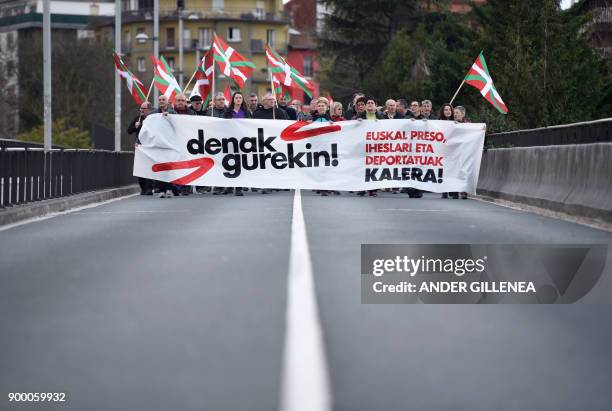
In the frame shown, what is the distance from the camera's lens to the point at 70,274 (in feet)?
34.9

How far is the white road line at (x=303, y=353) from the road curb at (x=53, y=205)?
7817 mm

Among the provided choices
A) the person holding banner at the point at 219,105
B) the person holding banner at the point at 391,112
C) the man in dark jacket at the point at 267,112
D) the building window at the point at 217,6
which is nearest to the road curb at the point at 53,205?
the person holding banner at the point at 219,105

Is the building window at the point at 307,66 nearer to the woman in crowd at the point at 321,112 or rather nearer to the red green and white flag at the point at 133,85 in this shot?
the red green and white flag at the point at 133,85

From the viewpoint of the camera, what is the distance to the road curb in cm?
1742

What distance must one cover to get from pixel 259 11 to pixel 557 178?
112817mm

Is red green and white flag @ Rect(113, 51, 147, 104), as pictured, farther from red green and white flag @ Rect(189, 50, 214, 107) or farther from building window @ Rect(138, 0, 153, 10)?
building window @ Rect(138, 0, 153, 10)

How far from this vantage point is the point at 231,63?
2995cm

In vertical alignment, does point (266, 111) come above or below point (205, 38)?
below

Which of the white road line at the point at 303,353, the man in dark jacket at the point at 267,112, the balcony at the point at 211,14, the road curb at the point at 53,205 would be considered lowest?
the road curb at the point at 53,205

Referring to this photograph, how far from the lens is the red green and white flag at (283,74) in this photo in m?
31.2

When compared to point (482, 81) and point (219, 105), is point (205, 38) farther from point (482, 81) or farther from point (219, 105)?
point (482, 81)

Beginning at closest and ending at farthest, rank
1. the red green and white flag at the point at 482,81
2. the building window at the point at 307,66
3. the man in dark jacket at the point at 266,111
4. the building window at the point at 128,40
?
the red green and white flag at the point at 482,81 < the man in dark jacket at the point at 266,111 < the building window at the point at 128,40 < the building window at the point at 307,66

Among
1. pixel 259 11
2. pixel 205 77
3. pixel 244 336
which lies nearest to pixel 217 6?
pixel 259 11

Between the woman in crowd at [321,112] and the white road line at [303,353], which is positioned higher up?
the woman in crowd at [321,112]
